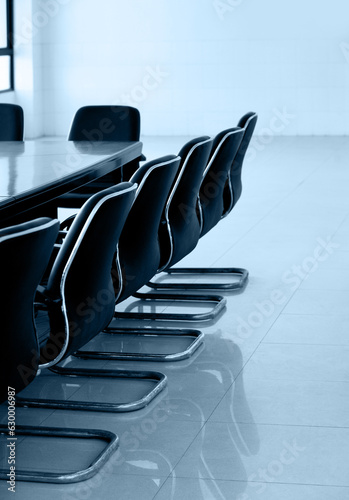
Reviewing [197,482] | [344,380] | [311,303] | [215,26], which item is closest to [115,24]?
[215,26]

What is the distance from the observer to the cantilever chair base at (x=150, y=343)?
351cm

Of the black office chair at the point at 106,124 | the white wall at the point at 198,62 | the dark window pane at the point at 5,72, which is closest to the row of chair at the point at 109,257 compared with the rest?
the black office chair at the point at 106,124

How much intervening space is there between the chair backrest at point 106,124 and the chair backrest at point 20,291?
3169 millimetres

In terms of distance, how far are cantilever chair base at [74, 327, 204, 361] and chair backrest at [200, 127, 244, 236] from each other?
58 centimetres

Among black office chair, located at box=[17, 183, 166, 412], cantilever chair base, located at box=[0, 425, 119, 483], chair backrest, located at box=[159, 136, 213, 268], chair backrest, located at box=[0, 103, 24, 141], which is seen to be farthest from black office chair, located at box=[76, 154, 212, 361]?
chair backrest, located at box=[0, 103, 24, 141]

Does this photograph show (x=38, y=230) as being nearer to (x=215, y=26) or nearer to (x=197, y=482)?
(x=197, y=482)

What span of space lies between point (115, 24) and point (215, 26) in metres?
1.31

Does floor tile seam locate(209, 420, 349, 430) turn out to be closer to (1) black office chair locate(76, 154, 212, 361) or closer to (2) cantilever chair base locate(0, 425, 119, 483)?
(2) cantilever chair base locate(0, 425, 119, 483)

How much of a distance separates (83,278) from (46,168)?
48.9 inches

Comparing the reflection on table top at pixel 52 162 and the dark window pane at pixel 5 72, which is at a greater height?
the reflection on table top at pixel 52 162

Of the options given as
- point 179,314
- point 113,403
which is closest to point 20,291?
point 113,403

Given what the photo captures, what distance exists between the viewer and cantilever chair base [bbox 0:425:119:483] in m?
2.47

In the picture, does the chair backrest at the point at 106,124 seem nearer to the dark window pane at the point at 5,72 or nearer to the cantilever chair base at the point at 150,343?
the cantilever chair base at the point at 150,343

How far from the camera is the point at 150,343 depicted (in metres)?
3.74
